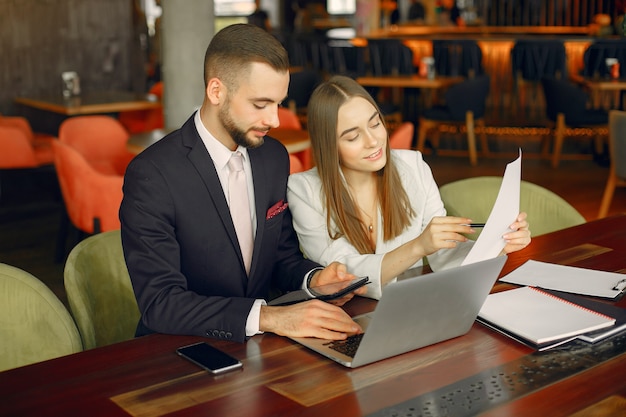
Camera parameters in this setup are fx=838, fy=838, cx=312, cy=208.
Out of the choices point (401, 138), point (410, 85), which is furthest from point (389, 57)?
point (401, 138)

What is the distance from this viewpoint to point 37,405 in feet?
4.78

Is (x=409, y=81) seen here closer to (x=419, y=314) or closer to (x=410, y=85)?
(x=410, y=85)

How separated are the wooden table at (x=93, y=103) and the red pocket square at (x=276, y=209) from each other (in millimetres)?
4035

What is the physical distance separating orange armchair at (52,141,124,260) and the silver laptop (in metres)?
2.59

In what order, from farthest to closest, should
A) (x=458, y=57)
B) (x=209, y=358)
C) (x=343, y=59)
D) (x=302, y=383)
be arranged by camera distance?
(x=343, y=59)
(x=458, y=57)
(x=209, y=358)
(x=302, y=383)

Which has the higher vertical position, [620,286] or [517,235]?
[517,235]

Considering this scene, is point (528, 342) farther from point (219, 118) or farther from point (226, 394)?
point (219, 118)

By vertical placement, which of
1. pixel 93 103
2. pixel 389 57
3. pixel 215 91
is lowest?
pixel 93 103

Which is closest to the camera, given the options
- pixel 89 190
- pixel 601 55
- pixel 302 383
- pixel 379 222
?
pixel 302 383

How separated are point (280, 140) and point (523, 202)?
6.43ft

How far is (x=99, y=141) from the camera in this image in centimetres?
505

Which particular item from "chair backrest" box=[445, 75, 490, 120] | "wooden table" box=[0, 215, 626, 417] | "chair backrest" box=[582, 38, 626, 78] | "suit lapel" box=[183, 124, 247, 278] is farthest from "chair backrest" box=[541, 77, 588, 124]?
"wooden table" box=[0, 215, 626, 417]

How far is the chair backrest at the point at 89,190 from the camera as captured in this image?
13.5ft

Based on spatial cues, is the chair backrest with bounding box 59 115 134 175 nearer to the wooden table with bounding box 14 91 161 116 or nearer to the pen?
the wooden table with bounding box 14 91 161 116
